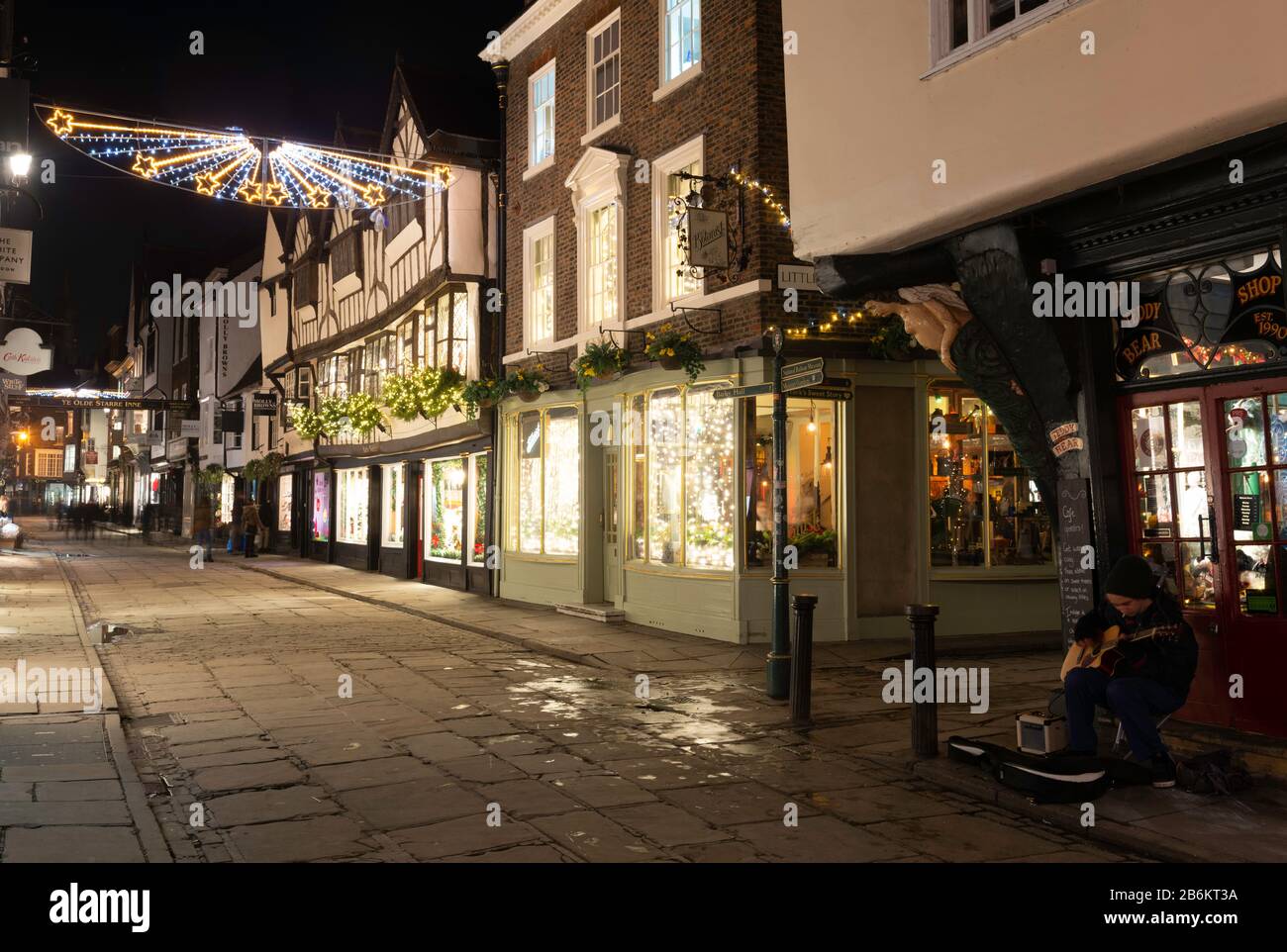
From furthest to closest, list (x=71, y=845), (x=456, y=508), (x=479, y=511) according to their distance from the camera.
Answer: (x=456, y=508) → (x=479, y=511) → (x=71, y=845)

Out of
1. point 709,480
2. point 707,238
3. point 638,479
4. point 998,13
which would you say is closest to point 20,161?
point 638,479

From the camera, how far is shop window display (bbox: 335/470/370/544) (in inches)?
1142

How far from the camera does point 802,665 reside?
9047 millimetres

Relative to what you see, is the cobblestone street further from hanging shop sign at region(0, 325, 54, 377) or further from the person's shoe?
hanging shop sign at region(0, 325, 54, 377)

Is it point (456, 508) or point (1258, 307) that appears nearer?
point (1258, 307)

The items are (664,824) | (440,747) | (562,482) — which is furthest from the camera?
(562,482)

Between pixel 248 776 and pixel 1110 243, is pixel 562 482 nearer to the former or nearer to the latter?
pixel 248 776

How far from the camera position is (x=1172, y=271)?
7.49 meters

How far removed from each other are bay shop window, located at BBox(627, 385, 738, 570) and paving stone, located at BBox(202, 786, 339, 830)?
8.11 meters

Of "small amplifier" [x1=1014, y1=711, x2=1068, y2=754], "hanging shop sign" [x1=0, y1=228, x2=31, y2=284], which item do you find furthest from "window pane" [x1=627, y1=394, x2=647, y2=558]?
"hanging shop sign" [x1=0, y1=228, x2=31, y2=284]

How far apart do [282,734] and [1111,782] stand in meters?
6.11

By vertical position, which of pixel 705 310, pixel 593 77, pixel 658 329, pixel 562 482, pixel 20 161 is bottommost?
pixel 562 482

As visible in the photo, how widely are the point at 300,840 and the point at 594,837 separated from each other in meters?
1.59
